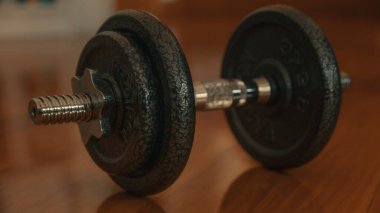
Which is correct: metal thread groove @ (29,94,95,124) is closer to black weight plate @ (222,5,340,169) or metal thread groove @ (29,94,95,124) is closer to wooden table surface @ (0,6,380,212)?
wooden table surface @ (0,6,380,212)

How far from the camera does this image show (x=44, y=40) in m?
2.22

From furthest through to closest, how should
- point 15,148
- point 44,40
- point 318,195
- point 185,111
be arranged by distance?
1. point 44,40
2. point 15,148
3. point 318,195
4. point 185,111

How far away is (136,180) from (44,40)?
1.85 meters

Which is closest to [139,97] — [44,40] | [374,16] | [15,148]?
[15,148]

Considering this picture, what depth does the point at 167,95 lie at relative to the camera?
1.50ft

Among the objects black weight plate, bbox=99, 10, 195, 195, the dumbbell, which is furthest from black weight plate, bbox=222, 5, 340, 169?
black weight plate, bbox=99, 10, 195, 195

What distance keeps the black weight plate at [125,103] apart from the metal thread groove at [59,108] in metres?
0.02

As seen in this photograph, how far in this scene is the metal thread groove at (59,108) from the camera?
479mm

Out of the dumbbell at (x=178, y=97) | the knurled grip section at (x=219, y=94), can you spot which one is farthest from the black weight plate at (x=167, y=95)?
the knurled grip section at (x=219, y=94)

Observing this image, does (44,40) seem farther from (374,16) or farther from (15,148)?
(374,16)

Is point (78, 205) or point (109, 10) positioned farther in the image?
point (109, 10)

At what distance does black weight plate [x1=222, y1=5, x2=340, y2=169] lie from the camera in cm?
57

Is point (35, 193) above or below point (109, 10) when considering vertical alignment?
above

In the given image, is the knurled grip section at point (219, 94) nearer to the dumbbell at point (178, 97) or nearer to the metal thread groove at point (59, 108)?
the dumbbell at point (178, 97)
